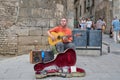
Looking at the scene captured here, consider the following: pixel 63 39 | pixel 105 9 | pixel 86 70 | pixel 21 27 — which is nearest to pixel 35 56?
pixel 86 70

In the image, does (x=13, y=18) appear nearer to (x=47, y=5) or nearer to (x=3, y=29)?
(x=3, y=29)

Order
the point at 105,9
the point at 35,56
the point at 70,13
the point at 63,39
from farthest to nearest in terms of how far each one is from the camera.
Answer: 1. the point at 105,9
2. the point at 70,13
3. the point at 35,56
4. the point at 63,39

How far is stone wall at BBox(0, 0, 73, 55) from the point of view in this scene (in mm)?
15055

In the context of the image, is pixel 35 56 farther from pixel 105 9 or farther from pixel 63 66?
pixel 105 9

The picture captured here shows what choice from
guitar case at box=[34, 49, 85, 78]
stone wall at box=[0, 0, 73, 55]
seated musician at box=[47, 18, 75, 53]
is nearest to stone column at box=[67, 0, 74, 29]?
stone wall at box=[0, 0, 73, 55]

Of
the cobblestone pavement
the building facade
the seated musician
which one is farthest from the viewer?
the building facade

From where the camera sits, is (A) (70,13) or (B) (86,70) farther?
(A) (70,13)

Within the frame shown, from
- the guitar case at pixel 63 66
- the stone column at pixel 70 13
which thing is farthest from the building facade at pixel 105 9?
the guitar case at pixel 63 66

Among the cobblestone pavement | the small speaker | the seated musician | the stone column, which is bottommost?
the cobblestone pavement

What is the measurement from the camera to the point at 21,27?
15109 mm

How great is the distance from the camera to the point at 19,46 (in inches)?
593

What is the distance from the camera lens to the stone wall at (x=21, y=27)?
49.4 feet

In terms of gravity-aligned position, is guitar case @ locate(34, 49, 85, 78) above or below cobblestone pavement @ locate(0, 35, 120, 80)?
above

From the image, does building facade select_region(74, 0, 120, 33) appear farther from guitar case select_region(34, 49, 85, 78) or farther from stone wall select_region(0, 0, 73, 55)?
guitar case select_region(34, 49, 85, 78)
